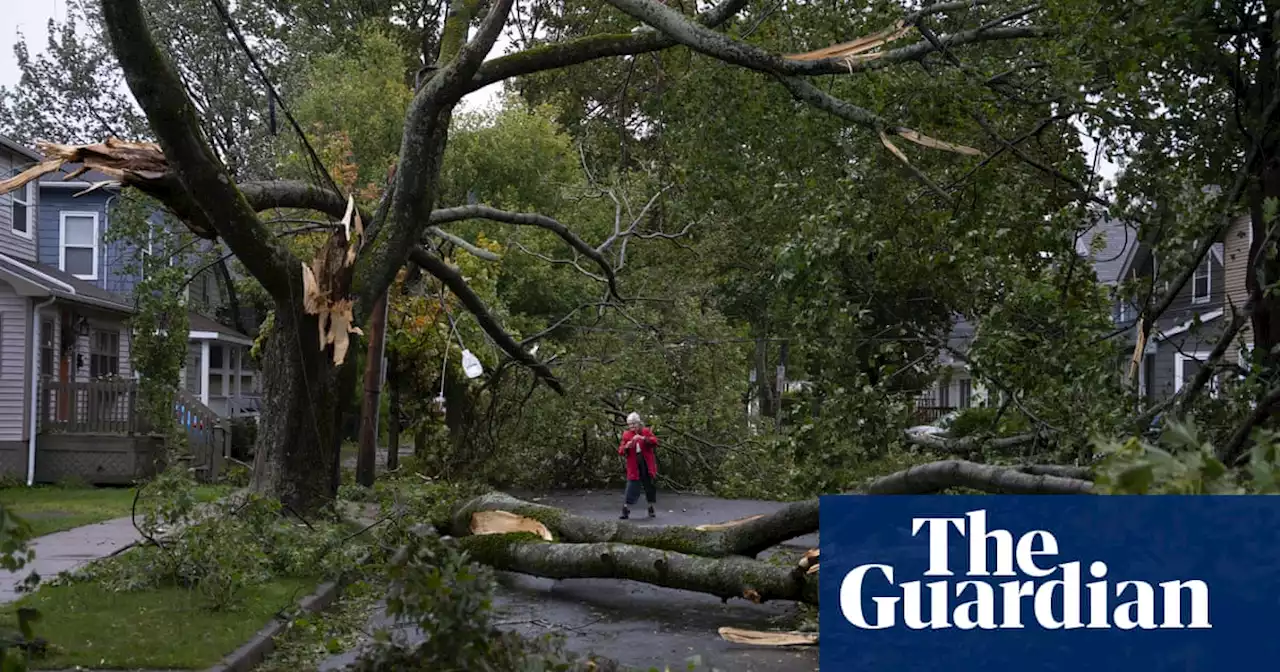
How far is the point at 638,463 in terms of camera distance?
18859mm

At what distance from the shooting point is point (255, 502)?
12.1m

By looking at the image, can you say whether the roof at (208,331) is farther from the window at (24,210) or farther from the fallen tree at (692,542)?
the fallen tree at (692,542)

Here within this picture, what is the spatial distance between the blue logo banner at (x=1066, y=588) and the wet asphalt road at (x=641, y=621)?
4.17 meters

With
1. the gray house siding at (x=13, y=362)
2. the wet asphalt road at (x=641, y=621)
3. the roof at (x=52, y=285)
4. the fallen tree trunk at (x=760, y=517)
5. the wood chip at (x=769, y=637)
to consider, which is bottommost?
the wet asphalt road at (x=641, y=621)

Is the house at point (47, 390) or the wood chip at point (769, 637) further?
the house at point (47, 390)

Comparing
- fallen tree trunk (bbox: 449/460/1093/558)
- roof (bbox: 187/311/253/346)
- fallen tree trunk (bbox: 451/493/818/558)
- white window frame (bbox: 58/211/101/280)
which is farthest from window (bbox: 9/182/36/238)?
fallen tree trunk (bbox: 451/493/818/558)

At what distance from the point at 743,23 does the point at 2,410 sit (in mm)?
14257

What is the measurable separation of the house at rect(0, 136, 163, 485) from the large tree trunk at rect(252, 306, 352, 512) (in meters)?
10.8

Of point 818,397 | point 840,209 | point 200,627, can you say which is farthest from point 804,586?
point 200,627

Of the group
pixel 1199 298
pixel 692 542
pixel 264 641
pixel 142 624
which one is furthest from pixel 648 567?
pixel 1199 298

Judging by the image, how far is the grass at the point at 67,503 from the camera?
16984 millimetres

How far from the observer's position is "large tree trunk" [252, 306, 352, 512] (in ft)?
45.6

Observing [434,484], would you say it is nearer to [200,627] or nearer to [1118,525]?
[200,627]

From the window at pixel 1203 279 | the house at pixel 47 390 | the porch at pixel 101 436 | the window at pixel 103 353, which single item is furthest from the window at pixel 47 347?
the window at pixel 1203 279
